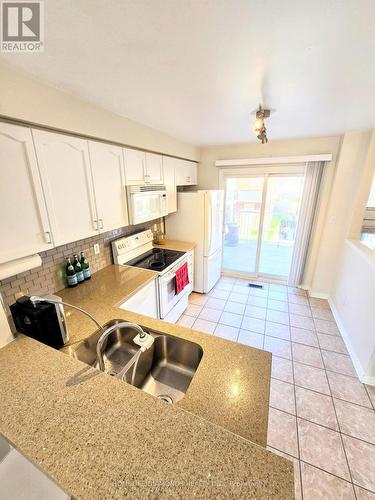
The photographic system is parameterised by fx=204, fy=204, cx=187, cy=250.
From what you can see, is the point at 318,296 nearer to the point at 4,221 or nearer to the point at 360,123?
the point at 360,123

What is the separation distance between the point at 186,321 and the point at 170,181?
6.45 feet

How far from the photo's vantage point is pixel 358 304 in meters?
2.25

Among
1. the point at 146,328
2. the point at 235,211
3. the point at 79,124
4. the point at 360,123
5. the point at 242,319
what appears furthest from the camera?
the point at 235,211

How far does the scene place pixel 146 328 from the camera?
1.29 m

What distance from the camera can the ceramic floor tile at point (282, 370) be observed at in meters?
2.01

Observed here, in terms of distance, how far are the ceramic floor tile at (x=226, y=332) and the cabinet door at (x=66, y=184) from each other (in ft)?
6.34

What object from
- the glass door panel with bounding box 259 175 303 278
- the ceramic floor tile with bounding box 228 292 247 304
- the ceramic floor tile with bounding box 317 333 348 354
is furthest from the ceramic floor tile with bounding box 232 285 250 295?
the ceramic floor tile with bounding box 317 333 348 354

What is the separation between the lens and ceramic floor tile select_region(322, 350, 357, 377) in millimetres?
2070

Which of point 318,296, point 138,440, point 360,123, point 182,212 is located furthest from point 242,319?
point 360,123

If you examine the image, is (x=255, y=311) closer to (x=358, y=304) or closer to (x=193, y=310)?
(x=193, y=310)

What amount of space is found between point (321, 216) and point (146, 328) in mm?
3226

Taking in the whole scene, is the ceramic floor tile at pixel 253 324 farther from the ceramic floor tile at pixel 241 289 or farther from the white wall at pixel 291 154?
the white wall at pixel 291 154

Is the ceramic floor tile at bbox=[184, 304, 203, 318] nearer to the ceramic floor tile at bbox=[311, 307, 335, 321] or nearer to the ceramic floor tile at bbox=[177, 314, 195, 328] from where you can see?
the ceramic floor tile at bbox=[177, 314, 195, 328]

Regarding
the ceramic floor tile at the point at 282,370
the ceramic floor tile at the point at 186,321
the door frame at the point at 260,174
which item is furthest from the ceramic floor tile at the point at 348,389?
the door frame at the point at 260,174
